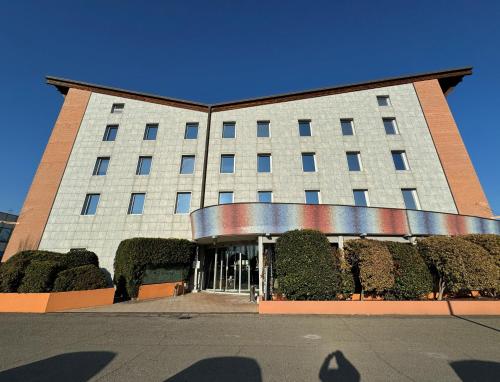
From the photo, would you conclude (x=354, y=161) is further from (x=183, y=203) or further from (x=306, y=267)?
(x=183, y=203)

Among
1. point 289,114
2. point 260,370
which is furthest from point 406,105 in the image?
point 260,370

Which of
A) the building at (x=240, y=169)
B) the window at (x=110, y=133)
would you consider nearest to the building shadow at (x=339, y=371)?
the building at (x=240, y=169)

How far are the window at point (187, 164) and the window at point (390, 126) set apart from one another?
18.8m

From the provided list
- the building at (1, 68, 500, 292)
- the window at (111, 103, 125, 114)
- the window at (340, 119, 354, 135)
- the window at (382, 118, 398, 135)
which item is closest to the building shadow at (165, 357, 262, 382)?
the building at (1, 68, 500, 292)

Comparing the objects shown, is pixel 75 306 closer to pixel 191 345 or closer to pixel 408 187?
pixel 191 345

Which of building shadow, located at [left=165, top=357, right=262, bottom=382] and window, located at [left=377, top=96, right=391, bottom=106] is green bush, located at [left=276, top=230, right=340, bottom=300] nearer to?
building shadow, located at [left=165, top=357, right=262, bottom=382]

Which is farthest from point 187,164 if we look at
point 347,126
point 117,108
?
point 347,126

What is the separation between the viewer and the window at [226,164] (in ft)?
71.7

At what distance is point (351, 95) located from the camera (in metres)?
24.8

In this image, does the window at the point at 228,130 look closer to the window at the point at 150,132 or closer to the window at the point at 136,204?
the window at the point at 150,132

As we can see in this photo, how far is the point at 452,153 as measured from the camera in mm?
20828

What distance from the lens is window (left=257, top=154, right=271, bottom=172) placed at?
71.0 feet

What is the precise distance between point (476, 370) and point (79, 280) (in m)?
16.5

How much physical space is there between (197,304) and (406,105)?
85.3 feet
